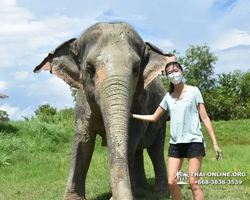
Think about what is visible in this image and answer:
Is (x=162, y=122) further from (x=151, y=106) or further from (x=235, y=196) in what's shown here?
(x=235, y=196)

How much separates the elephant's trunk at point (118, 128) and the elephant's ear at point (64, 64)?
1.10 meters

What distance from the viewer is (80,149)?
16.8ft

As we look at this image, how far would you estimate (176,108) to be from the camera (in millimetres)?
3906

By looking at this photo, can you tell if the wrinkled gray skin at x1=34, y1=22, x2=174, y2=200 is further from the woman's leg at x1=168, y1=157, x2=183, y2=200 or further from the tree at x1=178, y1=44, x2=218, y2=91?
the tree at x1=178, y1=44, x2=218, y2=91

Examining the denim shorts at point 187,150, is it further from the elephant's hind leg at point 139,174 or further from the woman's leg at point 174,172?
the elephant's hind leg at point 139,174

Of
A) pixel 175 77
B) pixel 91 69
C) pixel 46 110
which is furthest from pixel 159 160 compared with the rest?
pixel 46 110

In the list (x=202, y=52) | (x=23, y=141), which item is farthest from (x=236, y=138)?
(x=202, y=52)

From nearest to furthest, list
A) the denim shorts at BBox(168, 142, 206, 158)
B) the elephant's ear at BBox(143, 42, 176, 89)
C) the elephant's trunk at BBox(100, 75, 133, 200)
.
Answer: the elephant's trunk at BBox(100, 75, 133, 200), the denim shorts at BBox(168, 142, 206, 158), the elephant's ear at BBox(143, 42, 176, 89)

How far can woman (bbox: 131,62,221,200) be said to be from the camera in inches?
150

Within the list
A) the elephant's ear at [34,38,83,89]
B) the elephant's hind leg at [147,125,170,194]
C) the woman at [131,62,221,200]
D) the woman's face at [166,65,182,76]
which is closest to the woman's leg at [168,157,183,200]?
the woman at [131,62,221,200]

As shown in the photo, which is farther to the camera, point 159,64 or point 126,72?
point 159,64

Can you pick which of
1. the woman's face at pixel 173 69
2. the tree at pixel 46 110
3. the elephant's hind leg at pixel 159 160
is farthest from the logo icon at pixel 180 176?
the tree at pixel 46 110

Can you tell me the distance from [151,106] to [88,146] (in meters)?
1.32

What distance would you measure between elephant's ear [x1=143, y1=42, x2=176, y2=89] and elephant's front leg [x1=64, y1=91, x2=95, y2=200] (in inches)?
38.2
